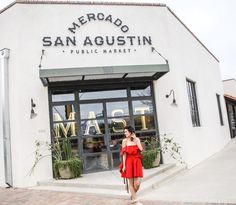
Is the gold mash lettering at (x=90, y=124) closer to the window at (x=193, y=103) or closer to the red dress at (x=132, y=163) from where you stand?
the window at (x=193, y=103)

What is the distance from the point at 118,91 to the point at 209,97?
5732 mm

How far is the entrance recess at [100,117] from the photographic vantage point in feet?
31.9

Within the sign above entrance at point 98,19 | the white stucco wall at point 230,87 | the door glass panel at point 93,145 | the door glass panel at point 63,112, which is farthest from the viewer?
the white stucco wall at point 230,87

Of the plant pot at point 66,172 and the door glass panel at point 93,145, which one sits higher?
the door glass panel at point 93,145

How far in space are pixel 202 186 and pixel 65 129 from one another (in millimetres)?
4563

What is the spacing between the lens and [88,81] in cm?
991

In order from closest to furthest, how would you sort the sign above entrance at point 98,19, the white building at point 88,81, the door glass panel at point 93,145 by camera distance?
the white building at point 88,81 → the door glass panel at point 93,145 → the sign above entrance at point 98,19

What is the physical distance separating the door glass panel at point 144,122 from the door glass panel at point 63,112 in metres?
2.12

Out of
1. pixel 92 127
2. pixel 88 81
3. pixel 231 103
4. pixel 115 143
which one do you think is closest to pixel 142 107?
pixel 115 143

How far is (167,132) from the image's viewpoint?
10.2 metres

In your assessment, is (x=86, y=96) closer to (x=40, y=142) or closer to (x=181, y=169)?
(x=40, y=142)

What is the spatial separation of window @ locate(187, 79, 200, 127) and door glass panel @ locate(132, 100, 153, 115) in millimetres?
2104

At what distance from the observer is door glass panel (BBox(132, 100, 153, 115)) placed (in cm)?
1033

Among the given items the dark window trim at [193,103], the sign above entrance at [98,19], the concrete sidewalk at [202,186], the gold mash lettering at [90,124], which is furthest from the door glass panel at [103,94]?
the concrete sidewalk at [202,186]
